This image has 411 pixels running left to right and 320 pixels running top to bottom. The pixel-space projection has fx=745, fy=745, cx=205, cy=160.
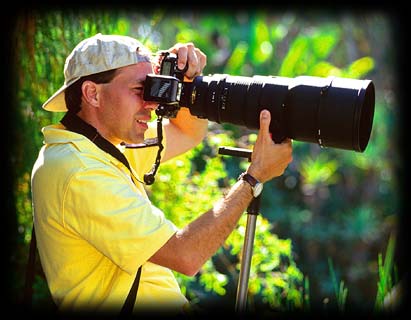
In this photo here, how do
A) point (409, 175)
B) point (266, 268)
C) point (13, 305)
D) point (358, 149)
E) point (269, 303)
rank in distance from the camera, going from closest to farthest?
point (358, 149) < point (13, 305) < point (266, 268) < point (269, 303) < point (409, 175)

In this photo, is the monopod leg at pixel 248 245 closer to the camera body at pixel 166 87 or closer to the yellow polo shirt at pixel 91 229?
the yellow polo shirt at pixel 91 229

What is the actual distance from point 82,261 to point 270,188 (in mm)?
4037

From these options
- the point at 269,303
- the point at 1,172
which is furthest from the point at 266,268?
the point at 1,172

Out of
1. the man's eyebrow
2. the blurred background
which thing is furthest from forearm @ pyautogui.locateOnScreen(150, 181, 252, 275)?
the blurred background

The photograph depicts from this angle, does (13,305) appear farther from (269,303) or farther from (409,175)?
(409,175)

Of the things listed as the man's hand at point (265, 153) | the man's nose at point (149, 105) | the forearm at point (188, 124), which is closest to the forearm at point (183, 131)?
the forearm at point (188, 124)

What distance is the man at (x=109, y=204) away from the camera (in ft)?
7.77

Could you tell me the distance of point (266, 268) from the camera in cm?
363

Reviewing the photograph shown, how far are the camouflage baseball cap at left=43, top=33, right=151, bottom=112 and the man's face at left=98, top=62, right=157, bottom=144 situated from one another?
0.04 meters

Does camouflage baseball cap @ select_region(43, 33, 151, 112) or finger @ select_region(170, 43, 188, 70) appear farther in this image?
finger @ select_region(170, 43, 188, 70)

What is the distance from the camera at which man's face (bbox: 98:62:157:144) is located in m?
2.66

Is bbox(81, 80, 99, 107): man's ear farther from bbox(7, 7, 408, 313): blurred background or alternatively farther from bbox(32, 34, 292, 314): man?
bbox(7, 7, 408, 313): blurred background

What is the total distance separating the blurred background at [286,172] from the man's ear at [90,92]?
0.75 metres

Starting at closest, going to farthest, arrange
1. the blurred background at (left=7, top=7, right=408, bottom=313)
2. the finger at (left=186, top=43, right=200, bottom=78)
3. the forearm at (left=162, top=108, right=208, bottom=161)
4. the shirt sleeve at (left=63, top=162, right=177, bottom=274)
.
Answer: the shirt sleeve at (left=63, top=162, right=177, bottom=274), the finger at (left=186, top=43, right=200, bottom=78), the forearm at (left=162, top=108, right=208, bottom=161), the blurred background at (left=7, top=7, right=408, bottom=313)
